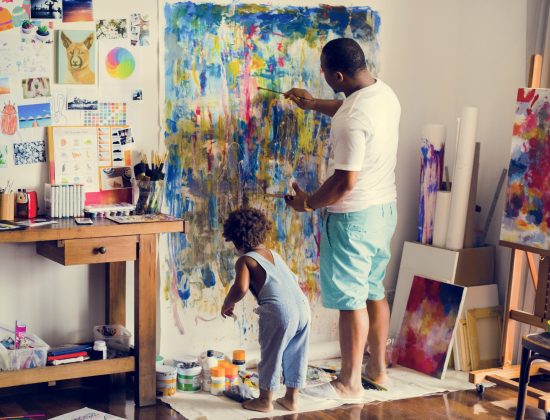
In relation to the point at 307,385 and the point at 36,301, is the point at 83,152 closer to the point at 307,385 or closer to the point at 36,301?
the point at 36,301

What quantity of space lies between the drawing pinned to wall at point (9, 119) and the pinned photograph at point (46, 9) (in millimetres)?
400

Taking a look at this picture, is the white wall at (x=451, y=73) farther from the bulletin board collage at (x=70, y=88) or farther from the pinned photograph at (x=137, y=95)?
the pinned photograph at (x=137, y=95)

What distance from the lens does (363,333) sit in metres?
3.77

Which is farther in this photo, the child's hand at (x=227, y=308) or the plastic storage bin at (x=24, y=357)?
the child's hand at (x=227, y=308)

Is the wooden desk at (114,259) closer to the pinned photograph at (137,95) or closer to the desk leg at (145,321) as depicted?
the desk leg at (145,321)

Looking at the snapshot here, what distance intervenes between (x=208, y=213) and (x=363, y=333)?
3.14 feet

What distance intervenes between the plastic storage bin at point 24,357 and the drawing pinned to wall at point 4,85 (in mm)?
1068

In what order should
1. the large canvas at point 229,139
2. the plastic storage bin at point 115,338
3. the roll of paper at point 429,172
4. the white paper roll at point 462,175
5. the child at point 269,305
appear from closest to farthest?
the child at point 269,305
the plastic storage bin at point 115,338
the large canvas at point 229,139
the white paper roll at point 462,175
the roll of paper at point 429,172

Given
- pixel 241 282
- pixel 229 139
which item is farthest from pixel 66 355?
pixel 229 139

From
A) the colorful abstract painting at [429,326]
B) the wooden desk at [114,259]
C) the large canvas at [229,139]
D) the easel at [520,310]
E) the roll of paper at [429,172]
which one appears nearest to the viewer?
the wooden desk at [114,259]

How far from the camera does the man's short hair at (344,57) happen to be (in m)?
3.63

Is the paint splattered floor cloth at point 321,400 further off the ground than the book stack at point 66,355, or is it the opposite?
the book stack at point 66,355

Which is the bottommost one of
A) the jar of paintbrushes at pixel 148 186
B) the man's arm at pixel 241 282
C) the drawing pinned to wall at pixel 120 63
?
the man's arm at pixel 241 282

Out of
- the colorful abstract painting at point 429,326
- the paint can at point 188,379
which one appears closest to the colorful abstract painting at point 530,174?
the colorful abstract painting at point 429,326
